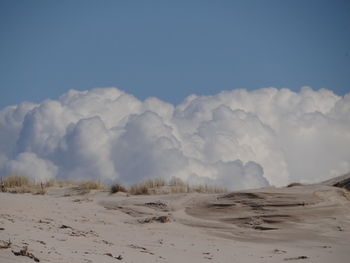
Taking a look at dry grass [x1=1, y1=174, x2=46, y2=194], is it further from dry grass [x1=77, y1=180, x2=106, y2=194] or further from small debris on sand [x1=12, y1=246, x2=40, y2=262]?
small debris on sand [x1=12, y1=246, x2=40, y2=262]

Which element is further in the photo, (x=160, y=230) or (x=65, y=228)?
(x=160, y=230)

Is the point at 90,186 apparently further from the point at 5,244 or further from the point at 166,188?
the point at 5,244

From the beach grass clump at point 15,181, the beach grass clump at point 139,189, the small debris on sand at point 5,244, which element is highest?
the beach grass clump at point 15,181

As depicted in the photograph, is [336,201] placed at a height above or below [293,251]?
above

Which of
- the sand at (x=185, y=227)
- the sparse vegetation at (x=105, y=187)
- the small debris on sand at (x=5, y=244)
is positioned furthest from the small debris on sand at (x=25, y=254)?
the sparse vegetation at (x=105, y=187)

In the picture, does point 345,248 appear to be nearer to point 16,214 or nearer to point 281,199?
point 281,199

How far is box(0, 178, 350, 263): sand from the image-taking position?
24.9 ft

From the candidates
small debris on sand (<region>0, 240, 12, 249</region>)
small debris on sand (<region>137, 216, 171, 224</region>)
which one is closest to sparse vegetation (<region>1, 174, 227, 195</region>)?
small debris on sand (<region>137, 216, 171, 224</region>)

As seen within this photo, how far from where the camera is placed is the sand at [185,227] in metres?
7.58

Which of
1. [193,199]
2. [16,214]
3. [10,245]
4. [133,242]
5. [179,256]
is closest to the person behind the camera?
[10,245]

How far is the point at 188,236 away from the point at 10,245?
5.20 metres

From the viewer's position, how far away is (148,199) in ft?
46.9

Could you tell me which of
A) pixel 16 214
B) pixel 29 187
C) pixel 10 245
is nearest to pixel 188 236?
pixel 16 214

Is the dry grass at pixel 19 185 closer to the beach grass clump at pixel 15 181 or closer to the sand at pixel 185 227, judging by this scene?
the beach grass clump at pixel 15 181
